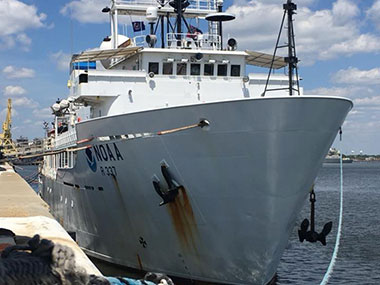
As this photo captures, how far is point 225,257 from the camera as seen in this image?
11.6 m

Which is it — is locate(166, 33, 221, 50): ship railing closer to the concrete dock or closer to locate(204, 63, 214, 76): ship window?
locate(204, 63, 214, 76): ship window

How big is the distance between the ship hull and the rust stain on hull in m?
0.02

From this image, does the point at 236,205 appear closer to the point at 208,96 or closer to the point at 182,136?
the point at 182,136

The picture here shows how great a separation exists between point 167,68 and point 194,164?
5746 mm

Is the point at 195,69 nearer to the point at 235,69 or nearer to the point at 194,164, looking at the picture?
the point at 235,69

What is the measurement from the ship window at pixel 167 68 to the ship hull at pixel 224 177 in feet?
11.7

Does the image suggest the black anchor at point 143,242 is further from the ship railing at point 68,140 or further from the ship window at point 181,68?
the ship window at point 181,68

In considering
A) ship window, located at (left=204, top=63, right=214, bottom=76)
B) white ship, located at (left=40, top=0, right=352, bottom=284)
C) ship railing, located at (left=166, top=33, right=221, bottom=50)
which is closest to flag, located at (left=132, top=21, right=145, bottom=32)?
ship railing, located at (left=166, top=33, right=221, bottom=50)

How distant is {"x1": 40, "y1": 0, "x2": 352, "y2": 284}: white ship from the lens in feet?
35.3

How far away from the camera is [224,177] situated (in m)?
11.1

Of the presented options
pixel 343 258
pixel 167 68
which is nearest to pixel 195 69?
pixel 167 68

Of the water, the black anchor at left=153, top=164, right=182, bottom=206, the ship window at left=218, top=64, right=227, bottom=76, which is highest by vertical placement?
the ship window at left=218, top=64, right=227, bottom=76

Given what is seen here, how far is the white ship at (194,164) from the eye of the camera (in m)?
10.8

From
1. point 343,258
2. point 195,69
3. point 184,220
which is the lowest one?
point 343,258
